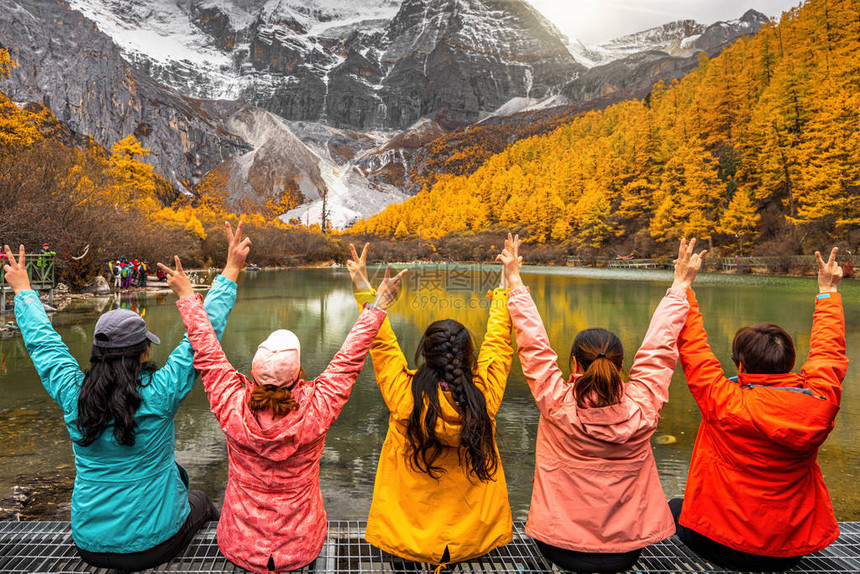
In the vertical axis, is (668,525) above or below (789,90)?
below

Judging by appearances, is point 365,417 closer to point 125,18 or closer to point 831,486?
point 831,486

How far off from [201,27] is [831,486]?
22204cm

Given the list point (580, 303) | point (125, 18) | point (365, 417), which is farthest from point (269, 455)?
point (125, 18)

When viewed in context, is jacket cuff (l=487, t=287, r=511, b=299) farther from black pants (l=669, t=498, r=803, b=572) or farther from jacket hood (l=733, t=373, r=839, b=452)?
black pants (l=669, t=498, r=803, b=572)

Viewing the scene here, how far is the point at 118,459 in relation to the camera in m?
1.65

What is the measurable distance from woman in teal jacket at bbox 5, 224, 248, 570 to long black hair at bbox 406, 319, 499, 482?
0.84 m

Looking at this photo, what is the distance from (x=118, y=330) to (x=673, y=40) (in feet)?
710

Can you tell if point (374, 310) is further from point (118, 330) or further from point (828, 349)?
point (828, 349)

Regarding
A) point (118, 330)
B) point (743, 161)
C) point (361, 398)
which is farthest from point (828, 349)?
point (743, 161)

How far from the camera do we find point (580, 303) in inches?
595

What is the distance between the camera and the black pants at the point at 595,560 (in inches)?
67.2

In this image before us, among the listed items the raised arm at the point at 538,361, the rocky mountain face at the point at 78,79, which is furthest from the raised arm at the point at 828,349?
the rocky mountain face at the point at 78,79

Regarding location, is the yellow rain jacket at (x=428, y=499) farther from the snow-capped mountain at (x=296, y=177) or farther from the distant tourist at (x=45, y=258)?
the snow-capped mountain at (x=296, y=177)

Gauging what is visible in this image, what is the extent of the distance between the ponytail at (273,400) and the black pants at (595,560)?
1.12 meters
